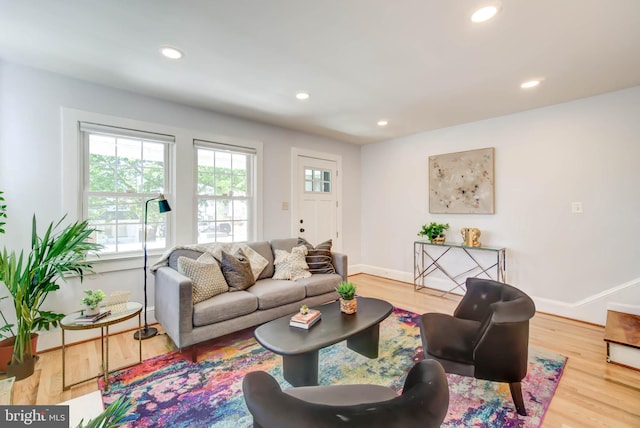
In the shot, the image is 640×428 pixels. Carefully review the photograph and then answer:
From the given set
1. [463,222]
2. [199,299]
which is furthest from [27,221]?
[463,222]

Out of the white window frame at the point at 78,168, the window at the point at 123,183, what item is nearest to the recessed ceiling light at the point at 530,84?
the window at the point at 123,183

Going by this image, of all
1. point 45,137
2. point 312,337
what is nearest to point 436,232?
point 312,337

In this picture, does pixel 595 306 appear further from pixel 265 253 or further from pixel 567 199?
pixel 265 253

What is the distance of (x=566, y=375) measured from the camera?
2.13 metres

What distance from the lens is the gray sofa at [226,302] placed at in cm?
227

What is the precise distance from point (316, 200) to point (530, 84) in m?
3.07

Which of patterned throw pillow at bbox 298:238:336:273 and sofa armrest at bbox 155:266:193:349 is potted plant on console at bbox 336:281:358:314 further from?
sofa armrest at bbox 155:266:193:349

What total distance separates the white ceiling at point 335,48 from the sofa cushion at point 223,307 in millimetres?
2033

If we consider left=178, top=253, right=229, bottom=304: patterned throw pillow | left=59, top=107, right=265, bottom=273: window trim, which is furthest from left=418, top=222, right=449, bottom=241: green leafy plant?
left=178, top=253, right=229, bottom=304: patterned throw pillow

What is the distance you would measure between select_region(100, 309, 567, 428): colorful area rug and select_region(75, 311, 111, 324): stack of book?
1.57 ft

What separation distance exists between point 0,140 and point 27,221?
695 millimetres

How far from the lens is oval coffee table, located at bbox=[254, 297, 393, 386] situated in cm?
180

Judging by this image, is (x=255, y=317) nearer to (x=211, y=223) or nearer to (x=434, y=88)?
(x=211, y=223)

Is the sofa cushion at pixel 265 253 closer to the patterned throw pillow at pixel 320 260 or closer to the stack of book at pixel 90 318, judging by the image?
the patterned throw pillow at pixel 320 260
